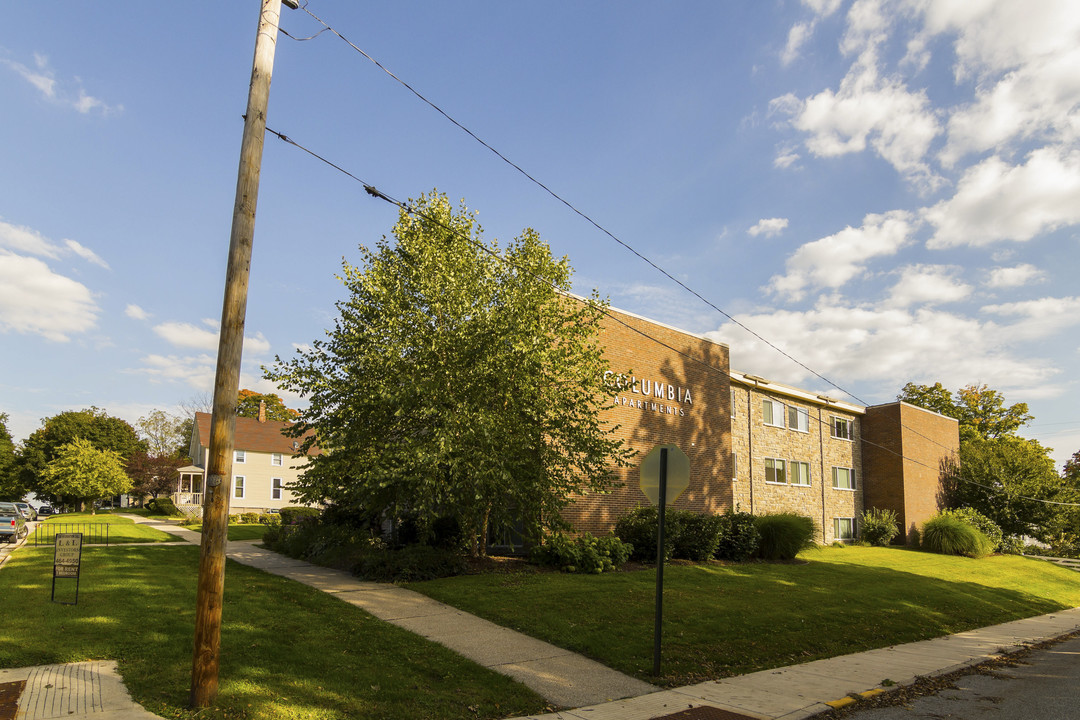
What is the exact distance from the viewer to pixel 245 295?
7305 mm

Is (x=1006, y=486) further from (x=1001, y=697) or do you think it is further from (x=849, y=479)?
(x=1001, y=697)

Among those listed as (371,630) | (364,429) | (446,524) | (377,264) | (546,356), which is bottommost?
(371,630)

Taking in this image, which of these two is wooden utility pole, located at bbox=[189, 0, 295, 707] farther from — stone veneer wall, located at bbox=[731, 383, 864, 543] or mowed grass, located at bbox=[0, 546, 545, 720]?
stone veneer wall, located at bbox=[731, 383, 864, 543]

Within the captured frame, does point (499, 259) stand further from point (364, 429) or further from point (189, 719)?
point (189, 719)

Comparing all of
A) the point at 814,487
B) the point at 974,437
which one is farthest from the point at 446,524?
the point at 974,437

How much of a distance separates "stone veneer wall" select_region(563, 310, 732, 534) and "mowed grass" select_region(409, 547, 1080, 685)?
425 cm

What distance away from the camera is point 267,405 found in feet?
257

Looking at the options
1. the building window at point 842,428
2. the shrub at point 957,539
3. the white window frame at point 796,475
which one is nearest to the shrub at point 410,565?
the white window frame at point 796,475

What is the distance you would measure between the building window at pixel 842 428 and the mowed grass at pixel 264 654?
31.2 m

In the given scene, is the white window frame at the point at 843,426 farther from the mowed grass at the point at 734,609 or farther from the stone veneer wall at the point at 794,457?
the mowed grass at the point at 734,609

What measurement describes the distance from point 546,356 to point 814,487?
23.8 meters

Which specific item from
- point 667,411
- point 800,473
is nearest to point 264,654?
point 667,411

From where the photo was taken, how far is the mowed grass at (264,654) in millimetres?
7008

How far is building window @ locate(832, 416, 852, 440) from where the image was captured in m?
36.6
